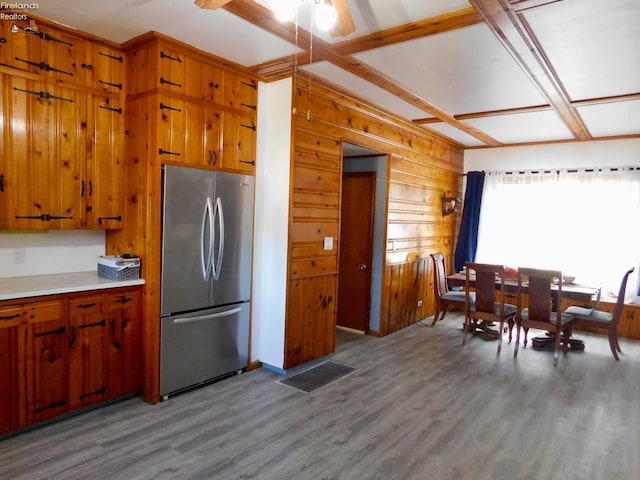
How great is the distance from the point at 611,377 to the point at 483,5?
368 centimetres

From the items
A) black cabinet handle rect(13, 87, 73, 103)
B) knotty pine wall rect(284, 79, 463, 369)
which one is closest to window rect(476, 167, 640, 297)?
knotty pine wall rect(284, 79, 463, 369)

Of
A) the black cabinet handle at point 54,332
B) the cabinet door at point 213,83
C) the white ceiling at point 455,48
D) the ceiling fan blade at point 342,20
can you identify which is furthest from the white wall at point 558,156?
the black cabinet handle at point 54,332

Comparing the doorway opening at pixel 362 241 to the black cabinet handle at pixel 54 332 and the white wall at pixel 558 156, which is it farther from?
the black cabinet handle at pixel 54 332

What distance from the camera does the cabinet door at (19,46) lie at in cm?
262

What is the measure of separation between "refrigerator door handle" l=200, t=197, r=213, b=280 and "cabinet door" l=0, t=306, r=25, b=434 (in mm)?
1209

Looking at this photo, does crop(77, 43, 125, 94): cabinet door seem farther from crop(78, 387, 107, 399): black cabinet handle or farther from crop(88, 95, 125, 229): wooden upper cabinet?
crop(78, 387, 107, 399): black cabinet handle

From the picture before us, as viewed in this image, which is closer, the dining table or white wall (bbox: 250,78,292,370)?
white wall (bbox: 250,78,292,370)

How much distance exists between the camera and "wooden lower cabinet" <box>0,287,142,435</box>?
2.58m

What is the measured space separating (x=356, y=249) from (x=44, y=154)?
355cm

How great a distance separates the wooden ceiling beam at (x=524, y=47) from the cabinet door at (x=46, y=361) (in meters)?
3.13

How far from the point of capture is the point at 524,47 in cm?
284

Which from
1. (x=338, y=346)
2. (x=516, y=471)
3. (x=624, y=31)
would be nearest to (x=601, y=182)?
(x=624, y=31)

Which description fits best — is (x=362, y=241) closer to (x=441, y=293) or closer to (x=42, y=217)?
(x=441, y=293)

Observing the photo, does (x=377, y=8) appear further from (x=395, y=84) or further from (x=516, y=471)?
(x=516, y=471)
